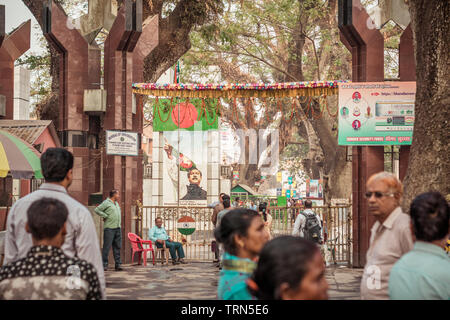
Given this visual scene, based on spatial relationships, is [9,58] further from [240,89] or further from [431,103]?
[431,103]

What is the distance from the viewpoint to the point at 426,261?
135 inches

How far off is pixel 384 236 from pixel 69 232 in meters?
2.10

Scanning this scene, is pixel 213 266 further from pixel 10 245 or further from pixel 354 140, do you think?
pixel 10 245

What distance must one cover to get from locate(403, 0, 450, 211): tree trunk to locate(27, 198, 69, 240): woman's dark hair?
508cm

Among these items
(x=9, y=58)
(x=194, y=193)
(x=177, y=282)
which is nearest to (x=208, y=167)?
(x=194, y=193)

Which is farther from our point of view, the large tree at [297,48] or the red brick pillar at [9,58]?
the large tree at [297,48]

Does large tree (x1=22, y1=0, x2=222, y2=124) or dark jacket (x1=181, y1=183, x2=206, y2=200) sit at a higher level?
large tree (x1=22, y1=0, x2=222, y2=124)

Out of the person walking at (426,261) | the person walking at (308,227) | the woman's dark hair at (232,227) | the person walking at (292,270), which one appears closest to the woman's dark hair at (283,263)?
the person walking at (292,270)

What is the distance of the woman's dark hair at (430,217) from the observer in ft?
11.7

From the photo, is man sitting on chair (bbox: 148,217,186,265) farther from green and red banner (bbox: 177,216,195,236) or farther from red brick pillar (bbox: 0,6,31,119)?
red brick pillar (bbox: 0,6,31,119)

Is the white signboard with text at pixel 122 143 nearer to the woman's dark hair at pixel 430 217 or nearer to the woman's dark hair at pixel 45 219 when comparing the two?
the woman's dark hair at pixel 45 219

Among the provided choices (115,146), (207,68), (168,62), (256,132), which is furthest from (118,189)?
(256,132)

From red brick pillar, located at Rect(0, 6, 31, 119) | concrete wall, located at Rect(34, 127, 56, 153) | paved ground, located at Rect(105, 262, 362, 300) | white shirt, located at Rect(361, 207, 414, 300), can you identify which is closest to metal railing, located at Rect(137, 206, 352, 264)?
paved ground, located at Rect(105, 262, 362, 300)

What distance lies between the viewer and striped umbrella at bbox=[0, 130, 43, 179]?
11078mm
